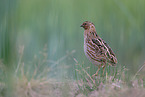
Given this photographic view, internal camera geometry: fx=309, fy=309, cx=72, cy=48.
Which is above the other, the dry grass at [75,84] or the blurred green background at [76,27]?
the blurred green background at [76,27]

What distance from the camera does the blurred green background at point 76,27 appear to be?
611 cm

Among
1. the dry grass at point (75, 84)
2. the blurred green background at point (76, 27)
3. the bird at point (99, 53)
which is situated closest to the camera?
the dry grass at point (75, 84)

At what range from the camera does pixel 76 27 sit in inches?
274

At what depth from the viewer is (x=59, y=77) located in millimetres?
3896

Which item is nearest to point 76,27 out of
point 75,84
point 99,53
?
point 99,53

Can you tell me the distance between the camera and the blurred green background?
6105mm

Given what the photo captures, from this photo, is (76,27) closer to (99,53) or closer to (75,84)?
(99,53)

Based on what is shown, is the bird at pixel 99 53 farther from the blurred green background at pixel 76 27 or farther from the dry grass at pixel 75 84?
the blurred green background at pixel 76 27

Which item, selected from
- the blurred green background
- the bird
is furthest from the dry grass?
the blurred green background

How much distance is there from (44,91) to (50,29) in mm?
3278

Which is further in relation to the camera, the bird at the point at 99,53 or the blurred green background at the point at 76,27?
the blurred green background at the point at 76,27

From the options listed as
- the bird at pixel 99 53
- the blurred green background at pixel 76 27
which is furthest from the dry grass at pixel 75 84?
the blurred green background at pixel 76 27

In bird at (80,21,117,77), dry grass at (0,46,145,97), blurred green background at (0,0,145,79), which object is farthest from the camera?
blurred green background at (0,0,145,79)

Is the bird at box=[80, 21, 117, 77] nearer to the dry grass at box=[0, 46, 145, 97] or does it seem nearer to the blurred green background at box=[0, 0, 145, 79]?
the dry grass at box=[0, 46, 145, 97]
